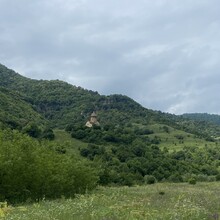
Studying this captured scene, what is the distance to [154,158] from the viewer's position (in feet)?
373

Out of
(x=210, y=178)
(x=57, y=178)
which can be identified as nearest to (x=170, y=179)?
(x=210, y=178)

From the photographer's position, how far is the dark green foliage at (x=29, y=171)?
36750 millimetres

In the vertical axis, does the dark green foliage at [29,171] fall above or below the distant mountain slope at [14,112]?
below

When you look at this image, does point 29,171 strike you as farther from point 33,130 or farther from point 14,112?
point 14,112

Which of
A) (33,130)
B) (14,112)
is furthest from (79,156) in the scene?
(14,112)

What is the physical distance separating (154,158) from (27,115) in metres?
51.0

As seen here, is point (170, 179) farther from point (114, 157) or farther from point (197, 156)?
point (197, 156)

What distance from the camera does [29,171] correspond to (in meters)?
38.6

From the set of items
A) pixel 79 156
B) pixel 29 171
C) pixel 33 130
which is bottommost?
pixel 29 171

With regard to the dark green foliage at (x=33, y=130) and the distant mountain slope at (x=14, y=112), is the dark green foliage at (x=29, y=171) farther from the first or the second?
the distant mountain slope at (x=14, y=112)

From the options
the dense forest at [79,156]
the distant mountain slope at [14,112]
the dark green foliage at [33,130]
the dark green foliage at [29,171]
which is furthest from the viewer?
the distant mountain slope at [14,112]

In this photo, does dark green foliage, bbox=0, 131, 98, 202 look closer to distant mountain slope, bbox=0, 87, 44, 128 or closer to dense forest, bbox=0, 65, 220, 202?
dense forest, bbox=0, 65, 220, 202

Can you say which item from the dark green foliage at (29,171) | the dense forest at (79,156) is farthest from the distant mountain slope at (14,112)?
the dark green foliage at (29,171)

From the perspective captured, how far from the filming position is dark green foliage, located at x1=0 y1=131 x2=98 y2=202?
121 feet
